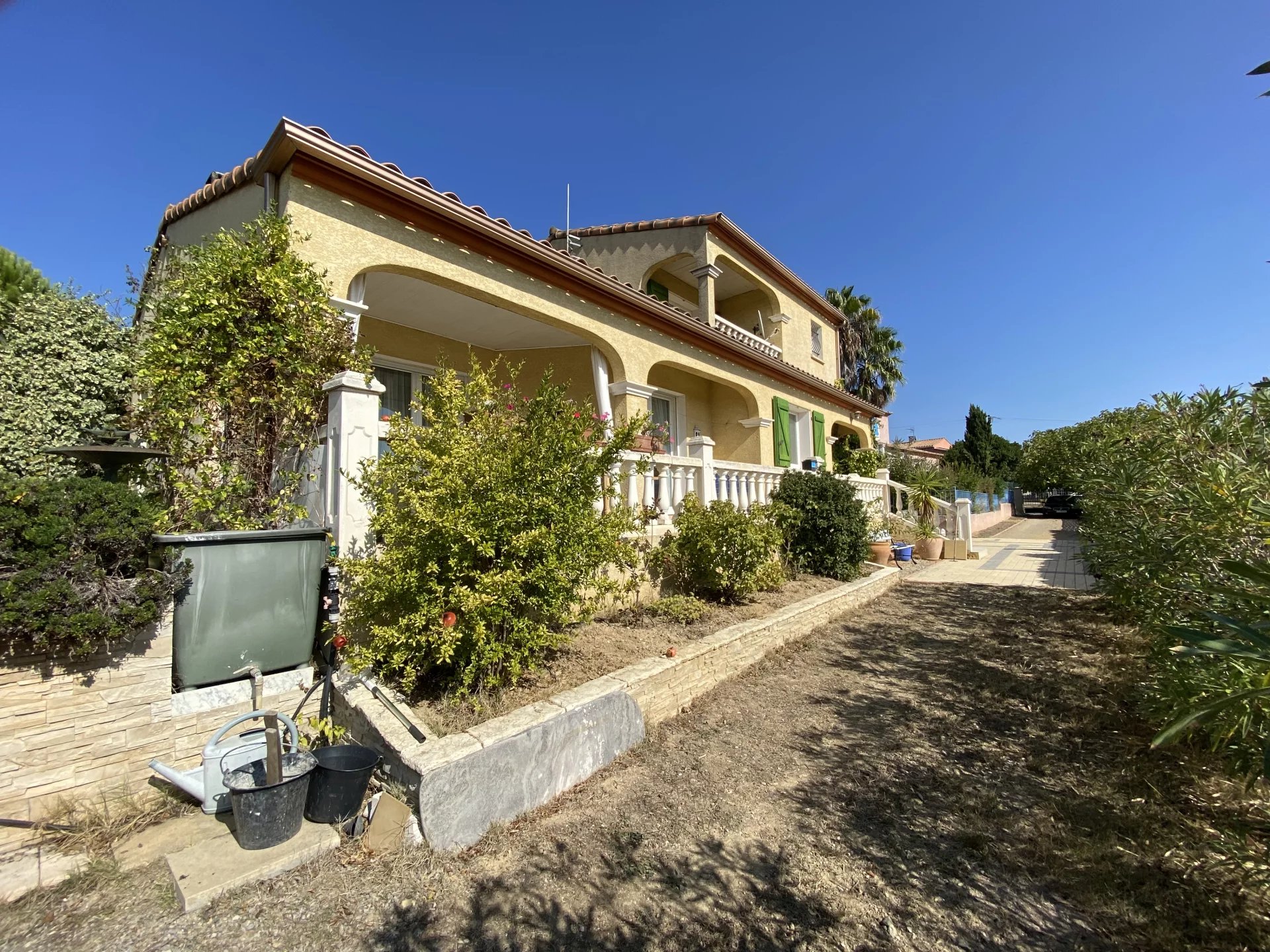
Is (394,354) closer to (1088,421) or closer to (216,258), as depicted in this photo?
(216,258)

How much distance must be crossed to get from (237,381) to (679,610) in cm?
395

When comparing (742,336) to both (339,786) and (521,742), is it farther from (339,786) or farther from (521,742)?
(339,786)

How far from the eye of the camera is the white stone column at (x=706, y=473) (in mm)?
6406

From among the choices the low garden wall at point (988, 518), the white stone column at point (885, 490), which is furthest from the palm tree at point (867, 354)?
the white stone column at point (885, 490)

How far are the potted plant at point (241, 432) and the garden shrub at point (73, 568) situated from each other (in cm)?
28

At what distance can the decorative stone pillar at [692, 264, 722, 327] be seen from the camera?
10.7 metres

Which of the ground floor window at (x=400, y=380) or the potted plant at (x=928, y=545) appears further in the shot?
the potted plant at (x=928, y=545)

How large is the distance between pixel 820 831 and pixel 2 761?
3731mm

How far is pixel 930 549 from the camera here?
1169 cm

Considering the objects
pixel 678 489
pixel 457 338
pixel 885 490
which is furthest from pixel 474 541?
pixel 885 490

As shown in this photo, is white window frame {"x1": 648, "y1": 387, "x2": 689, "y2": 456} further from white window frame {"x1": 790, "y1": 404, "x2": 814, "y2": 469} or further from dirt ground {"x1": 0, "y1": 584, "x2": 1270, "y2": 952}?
dirt ground {"x1": 0, "y1": 584, "x2": 1270, "y2": 952}

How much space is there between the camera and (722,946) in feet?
6.44

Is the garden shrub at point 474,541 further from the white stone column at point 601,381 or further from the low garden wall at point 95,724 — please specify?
the white stone column at point 601,381

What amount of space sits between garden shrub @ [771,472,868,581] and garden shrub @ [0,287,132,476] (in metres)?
→ 7.16
